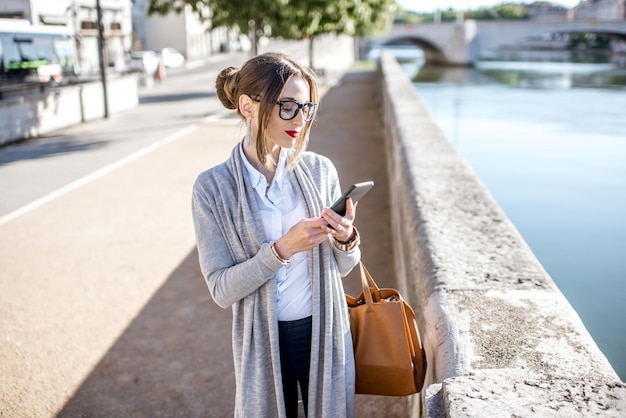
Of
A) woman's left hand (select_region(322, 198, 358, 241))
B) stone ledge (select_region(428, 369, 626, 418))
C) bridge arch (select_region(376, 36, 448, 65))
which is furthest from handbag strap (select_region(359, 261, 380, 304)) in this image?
bridge arch (select_region(376, 36, 448, 65))

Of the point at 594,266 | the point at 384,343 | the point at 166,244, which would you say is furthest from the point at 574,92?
the point at 384,343

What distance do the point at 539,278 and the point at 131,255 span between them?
4.46 meters

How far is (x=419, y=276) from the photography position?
118 inches

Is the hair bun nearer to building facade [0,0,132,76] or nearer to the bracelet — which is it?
the bracelet

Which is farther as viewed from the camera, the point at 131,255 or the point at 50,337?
the point at 131,255

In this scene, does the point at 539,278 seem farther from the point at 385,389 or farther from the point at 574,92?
the point at 574,92

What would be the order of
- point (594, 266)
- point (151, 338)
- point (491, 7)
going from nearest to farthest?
point (151, 338)
point (594, 266)
point (491, 7)

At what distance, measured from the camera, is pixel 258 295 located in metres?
2.09

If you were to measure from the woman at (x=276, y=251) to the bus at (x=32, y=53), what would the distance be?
61.4ft

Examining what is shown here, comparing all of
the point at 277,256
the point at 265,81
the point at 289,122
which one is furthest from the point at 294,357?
the point at 265,81

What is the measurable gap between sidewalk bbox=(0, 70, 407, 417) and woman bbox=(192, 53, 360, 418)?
4.86ft

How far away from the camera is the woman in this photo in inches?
79.9

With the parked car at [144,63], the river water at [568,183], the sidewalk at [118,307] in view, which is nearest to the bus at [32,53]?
the sidewalk at [118,307]

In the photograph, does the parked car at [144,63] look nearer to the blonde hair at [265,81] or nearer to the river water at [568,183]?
the river water at [568,183]
